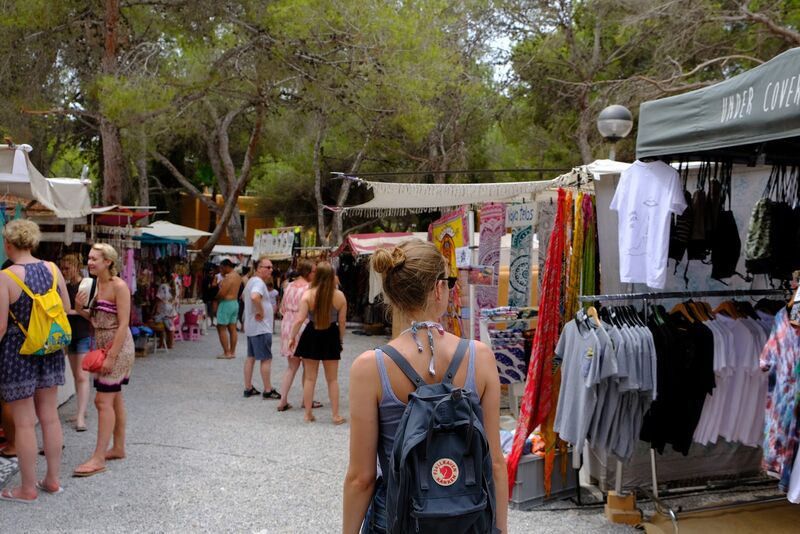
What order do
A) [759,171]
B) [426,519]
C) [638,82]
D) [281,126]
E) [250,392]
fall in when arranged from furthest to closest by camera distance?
[281,126] < [638,82] < [250,392] < [759,171] < [426,519]

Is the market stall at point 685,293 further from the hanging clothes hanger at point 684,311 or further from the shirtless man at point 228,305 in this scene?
the shirtless man at point 228,305

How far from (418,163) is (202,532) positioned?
21331 millimetres

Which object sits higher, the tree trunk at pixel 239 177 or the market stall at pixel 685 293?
the tree trunk at pixel 239 177

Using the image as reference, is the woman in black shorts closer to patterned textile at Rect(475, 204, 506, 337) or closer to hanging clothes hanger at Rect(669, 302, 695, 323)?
patterned textile at Rect(475, 204, 506, 337)

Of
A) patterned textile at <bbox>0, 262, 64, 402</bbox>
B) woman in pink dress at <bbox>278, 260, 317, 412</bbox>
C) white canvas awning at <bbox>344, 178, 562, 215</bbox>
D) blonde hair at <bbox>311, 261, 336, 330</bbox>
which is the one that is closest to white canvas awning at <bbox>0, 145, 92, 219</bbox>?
patterned textile at <bbox>0, 262, 64, 402</bbox>

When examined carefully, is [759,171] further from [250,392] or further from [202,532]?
[250,392]

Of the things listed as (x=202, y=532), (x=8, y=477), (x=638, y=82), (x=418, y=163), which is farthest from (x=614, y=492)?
(x=418, y=163)

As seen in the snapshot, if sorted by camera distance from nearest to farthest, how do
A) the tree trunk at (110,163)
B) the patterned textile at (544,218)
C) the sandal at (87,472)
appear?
the sandal at (87,472) < the patterned textile at (544,218) < the tree trunk at (110,163)

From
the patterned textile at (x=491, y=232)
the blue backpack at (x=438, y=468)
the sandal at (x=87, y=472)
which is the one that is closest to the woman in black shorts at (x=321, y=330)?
the patterned textile at (x=491, y=232)

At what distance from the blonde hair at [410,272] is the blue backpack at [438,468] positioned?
0.33m

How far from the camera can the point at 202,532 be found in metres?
4.64

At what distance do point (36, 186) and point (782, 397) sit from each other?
5.62 metres

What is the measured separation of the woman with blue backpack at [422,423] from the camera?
2113 millimetres

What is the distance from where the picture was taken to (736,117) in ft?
11.6
